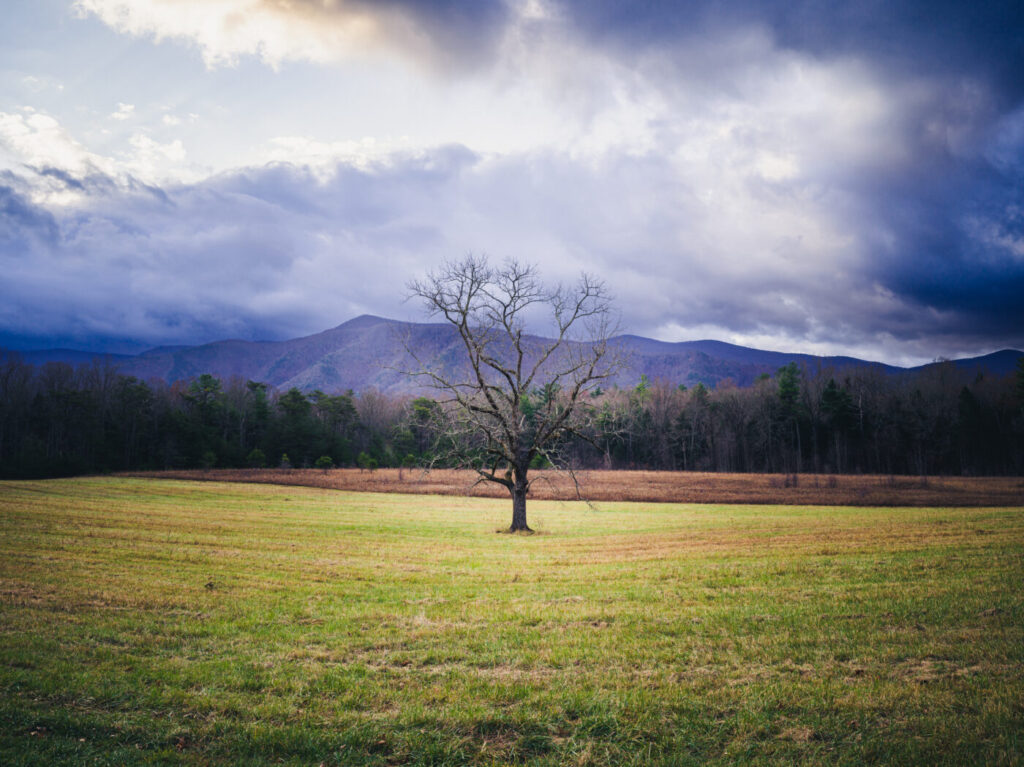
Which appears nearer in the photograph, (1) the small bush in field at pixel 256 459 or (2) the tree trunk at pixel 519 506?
(2) the tree trunk at pixel 519 506

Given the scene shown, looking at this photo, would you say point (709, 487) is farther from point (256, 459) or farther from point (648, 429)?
point (256, 459)

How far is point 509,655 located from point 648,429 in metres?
104

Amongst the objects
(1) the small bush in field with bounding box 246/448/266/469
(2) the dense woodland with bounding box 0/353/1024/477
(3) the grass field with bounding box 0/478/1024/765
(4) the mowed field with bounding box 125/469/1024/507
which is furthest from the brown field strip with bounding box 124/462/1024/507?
(3) the grass field with bounding box 0/478/1024/765

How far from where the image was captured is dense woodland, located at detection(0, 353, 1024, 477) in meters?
82.2

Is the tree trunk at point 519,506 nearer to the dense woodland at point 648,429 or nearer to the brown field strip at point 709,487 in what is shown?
the brown field strip at point 709,487

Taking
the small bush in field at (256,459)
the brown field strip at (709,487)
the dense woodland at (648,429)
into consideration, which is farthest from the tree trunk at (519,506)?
the small bush in field at (256,459)

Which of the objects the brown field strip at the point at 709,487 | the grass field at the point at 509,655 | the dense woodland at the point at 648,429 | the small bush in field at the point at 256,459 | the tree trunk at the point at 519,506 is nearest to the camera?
the grass field at the point at 509,655

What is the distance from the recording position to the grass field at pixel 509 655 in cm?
499

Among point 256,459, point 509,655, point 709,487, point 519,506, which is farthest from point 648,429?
point 509,655

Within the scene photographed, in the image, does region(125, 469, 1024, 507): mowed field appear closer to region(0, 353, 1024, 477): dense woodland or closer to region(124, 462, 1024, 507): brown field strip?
region(124, 462, 1024, 507): brown field strip

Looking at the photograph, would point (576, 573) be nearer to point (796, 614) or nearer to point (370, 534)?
point (796, 614)

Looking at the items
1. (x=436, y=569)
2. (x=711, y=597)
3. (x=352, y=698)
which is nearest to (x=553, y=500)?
(x=436, y=569)

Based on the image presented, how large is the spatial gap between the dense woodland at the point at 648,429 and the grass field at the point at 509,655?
60.6 m

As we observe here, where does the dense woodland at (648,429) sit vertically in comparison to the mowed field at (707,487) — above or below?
above
